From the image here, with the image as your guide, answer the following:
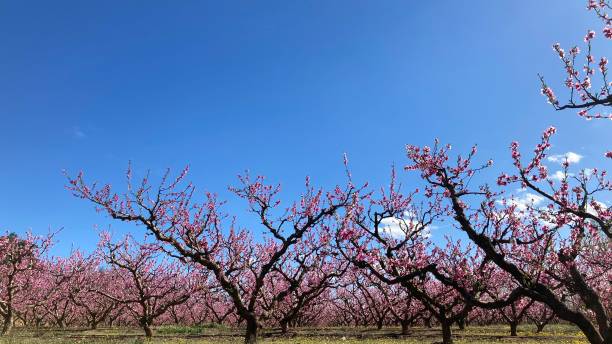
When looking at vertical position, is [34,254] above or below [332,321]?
above

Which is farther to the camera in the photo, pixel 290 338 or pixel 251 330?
pixel 290 338

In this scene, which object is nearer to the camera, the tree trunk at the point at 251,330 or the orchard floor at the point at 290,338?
the tree trunk at the point at 251,330

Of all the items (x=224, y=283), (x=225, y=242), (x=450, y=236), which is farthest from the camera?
(x=450, y=236)

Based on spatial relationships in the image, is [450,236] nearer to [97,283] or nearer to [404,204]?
[404,204]

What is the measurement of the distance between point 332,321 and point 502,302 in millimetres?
59145

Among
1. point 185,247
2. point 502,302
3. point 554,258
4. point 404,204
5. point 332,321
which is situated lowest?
point 332,321

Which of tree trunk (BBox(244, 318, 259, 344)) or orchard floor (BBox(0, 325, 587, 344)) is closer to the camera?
tree trunk (BBox(244, 318, 259, 344))

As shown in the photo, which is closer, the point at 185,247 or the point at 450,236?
the point at 185,247

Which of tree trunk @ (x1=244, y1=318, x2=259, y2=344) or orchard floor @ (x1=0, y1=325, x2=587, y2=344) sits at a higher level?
tree trunk @ (x1=244, y1=318, x2=259, y2=344)

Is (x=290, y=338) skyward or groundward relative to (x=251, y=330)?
groundward

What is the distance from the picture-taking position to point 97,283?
43.0 meters

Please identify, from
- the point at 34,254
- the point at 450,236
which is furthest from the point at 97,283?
the point at 450,236

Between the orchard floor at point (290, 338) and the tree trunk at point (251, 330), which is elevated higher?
the tree trunk at point (251, 330)

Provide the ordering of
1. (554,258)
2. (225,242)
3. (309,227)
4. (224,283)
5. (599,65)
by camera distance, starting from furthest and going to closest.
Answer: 1. (225,242)
2. (309,227)
3. (224,283)
4. (554,258)
5. (599,65)
